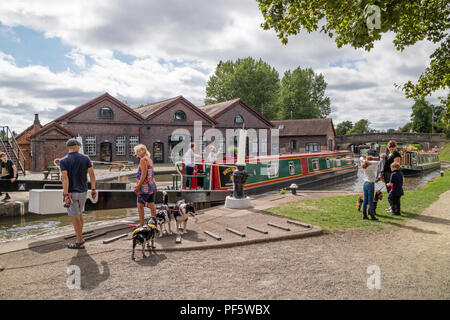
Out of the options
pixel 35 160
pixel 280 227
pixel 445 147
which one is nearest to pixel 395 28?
pixel 280 227

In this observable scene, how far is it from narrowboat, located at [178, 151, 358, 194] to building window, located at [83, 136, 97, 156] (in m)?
17.6

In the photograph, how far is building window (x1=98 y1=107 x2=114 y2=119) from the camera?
88.7 ft

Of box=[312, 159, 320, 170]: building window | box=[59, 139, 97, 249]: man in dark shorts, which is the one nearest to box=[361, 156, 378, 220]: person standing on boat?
box=[59, 139, 97, 249]: man in dark shorts

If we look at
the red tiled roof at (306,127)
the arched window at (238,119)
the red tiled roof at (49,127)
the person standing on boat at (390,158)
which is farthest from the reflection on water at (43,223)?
the red tiled roof at (306,127)

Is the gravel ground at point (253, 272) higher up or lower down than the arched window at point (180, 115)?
lower down

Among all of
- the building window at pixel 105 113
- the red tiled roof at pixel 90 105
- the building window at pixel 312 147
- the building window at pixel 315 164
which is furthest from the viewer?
the building window at pixel 312 147

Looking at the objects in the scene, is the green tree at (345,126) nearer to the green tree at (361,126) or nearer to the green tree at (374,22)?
the green tree at (361,126)

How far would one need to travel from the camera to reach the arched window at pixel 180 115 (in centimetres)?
3060

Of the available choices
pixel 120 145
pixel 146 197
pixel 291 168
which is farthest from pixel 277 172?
pixel 120 145

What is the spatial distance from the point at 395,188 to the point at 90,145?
25.0 metres

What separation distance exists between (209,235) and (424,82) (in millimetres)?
8243

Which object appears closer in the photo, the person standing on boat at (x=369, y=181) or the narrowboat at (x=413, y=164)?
the person standing on boat at (x=369, y=181)

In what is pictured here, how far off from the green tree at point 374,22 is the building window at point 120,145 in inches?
933

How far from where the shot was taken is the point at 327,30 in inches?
292
